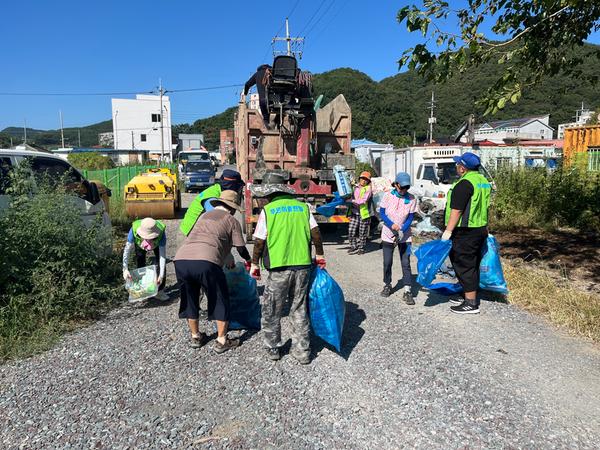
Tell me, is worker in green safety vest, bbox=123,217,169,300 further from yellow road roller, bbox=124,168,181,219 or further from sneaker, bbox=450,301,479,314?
yellow road roller, bbox=124,168,181,219

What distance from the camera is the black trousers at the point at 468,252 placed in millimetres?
4957

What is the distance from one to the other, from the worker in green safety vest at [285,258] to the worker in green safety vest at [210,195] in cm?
67

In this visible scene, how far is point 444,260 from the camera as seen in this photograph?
5160 mm

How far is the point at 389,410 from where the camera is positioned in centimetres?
315

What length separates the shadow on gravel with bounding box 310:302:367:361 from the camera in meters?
4.14

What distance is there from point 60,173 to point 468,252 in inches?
227

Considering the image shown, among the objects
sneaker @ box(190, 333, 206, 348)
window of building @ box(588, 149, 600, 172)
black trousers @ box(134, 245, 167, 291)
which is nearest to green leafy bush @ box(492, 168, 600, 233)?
window of building @ box(588, 149, 600, 172)

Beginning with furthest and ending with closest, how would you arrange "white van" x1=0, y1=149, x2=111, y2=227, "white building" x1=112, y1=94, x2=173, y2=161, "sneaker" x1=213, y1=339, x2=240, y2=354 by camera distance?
1. "white building" x1=112, y1=94, x2=173, y2=161
2. "white van" x1=0, y1=149, x2=111, y2=227
3. "sneaker" x1=213, y1=339, x2=240, y2=354

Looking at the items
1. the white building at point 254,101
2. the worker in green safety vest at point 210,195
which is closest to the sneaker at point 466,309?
the worker in green safety vest at point 210,195

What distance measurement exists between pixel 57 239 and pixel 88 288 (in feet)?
2.15

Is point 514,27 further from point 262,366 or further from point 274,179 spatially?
point 262,366

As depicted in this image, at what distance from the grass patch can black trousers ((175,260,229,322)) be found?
350 cm

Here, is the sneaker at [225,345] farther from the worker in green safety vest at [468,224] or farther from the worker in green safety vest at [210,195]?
the worker in green safety vest at [468,224]

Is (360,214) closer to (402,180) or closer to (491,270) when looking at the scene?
(402,180)
